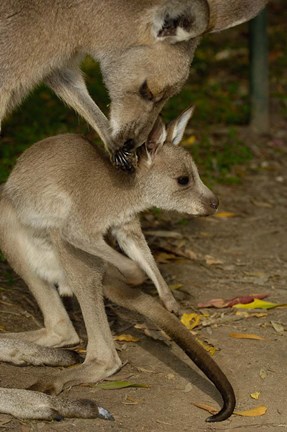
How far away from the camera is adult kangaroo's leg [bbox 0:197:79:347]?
5.22 metres

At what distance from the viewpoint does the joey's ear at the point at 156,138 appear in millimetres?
5234

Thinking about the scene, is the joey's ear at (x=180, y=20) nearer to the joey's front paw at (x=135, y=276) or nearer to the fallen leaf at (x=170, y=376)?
the joey's front paw at (x=135, y=276)

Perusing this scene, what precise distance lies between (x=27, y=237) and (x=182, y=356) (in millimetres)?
1046

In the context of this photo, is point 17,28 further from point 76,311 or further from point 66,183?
point 76,311

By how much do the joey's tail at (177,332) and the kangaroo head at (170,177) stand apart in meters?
0.50

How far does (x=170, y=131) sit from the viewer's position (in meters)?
5.34

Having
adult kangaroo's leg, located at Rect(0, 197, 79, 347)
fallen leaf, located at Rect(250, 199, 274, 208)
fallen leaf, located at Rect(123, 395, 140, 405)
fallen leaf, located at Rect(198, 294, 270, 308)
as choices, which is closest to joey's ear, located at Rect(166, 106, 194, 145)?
adult kangaroo's leg, located at Rect(0, 197, 79, 347)

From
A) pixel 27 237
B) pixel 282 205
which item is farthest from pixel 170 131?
pixel 282 205

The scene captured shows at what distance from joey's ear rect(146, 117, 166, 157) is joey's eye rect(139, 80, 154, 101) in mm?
124

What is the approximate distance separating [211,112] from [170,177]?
4.24m

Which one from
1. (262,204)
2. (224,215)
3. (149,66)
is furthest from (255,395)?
(262,204)

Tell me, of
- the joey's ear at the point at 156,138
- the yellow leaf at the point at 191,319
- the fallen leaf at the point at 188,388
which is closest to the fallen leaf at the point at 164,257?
the yellow leaf at the point at 191,319

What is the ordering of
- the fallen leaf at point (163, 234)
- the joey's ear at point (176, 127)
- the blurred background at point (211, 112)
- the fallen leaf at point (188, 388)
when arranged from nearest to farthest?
the fallen leaf at point (188, 388)
the joey's ear at point (176, 127)
the fallen leaf at point (163, 234)
the blurred background at point (211, 112)

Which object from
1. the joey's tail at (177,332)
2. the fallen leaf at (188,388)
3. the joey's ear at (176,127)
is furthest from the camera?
the joey's ear at (176,127)
